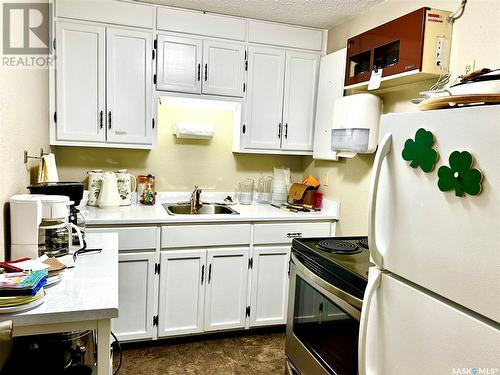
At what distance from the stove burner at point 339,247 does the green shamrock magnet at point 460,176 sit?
0.79 meters

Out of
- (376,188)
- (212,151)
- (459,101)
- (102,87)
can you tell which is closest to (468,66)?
(459,101)

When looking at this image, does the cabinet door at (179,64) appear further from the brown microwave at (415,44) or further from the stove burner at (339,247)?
the stove burner at (339,247)

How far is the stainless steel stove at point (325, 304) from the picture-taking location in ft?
4.56

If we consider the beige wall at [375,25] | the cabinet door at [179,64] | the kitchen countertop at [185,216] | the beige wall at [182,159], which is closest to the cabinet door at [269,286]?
the kitchen countertop at [185,216]

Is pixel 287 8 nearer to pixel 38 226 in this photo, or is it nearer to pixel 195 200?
pixel 195 200

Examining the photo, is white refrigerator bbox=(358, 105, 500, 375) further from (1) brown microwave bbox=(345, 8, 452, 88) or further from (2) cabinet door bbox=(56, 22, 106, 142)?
(2) cabinet door bbox=(56, 22, 106, 142)

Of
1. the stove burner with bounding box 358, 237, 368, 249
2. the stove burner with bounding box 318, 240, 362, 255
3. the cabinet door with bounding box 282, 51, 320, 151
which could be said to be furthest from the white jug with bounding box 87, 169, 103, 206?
the stove burner with bounding box 358, 237, 368, 249

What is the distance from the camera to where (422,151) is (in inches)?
40.0

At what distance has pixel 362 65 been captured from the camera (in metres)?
2.47

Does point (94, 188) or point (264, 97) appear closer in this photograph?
point (94, 188)

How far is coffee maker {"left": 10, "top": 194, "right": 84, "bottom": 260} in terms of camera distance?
148cm

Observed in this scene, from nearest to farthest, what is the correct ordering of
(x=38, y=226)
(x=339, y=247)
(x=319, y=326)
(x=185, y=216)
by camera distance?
(x=38, y=226) < (x=319, y=326) < (x=339, y=247) < (x=185, y=216)

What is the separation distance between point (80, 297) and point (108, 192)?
156cm

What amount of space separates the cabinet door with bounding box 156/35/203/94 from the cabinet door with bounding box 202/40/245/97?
53mm
